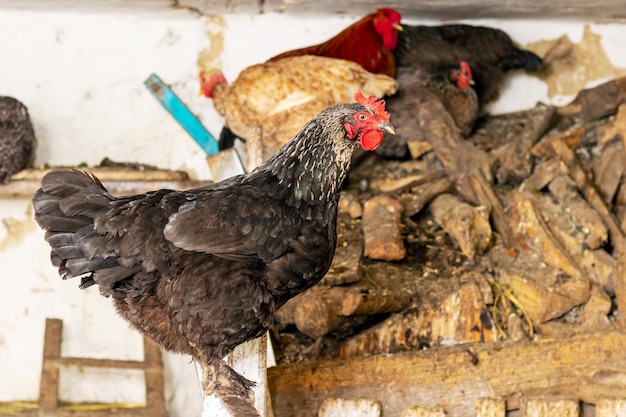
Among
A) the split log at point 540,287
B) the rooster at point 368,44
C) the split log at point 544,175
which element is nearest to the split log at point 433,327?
the split log at point 540,287

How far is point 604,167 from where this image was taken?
3.81 m

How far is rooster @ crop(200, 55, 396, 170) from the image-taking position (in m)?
3.64

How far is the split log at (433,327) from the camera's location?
321 cm

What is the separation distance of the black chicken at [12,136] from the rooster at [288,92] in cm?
84

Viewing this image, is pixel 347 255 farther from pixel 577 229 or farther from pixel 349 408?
pixel 577 229

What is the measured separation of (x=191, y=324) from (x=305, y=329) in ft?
3.00

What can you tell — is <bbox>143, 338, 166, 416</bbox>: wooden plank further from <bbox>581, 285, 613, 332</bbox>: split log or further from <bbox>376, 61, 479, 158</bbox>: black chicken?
<bbox>581, 285, 613, 332</bbox>: split log

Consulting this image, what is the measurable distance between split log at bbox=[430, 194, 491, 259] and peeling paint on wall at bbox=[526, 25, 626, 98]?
1.02 m

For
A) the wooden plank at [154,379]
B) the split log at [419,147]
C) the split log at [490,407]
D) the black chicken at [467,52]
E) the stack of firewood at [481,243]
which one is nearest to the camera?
the split log at [490,407]

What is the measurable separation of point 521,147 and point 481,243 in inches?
24.5

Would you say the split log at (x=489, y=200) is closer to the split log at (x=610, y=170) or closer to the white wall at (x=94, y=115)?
the split log at (x=610, y=170)

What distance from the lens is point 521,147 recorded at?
3969 millimetres

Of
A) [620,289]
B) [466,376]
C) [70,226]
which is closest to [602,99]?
[620,289]

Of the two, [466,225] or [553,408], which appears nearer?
[553,408]
